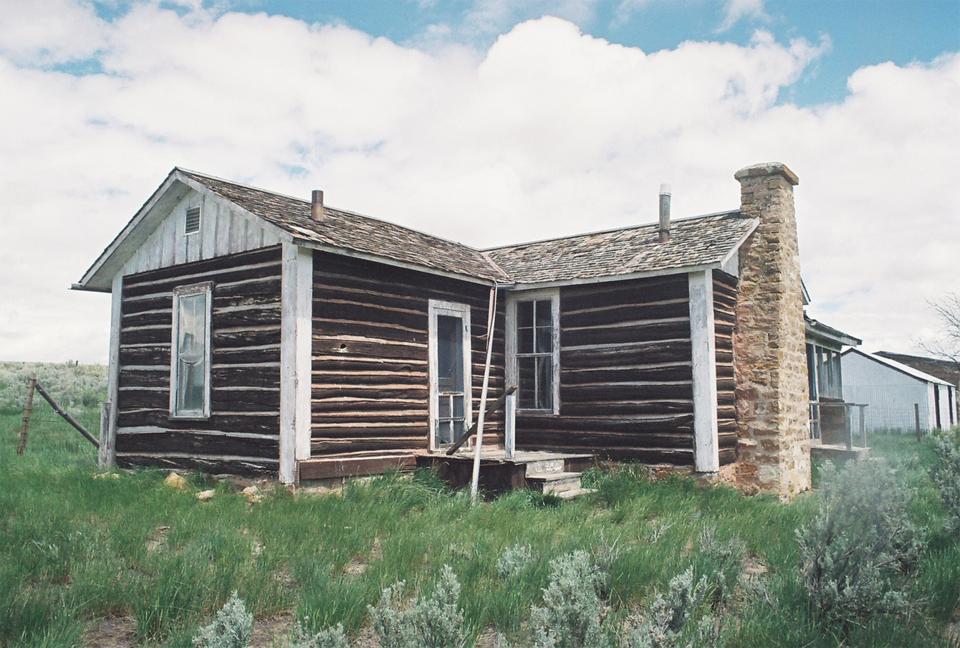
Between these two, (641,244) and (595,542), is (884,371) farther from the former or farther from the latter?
(595,542)

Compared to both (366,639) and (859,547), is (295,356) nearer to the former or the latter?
(366,639)

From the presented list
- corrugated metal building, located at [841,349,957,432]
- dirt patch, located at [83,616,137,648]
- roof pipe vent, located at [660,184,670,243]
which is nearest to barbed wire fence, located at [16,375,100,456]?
dirt patch, located at [83,616,137,648]

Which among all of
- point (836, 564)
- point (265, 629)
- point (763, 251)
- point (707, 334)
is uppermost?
point (763, 251)

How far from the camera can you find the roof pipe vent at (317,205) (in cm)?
1179

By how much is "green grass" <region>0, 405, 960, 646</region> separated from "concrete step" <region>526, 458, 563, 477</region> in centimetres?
99

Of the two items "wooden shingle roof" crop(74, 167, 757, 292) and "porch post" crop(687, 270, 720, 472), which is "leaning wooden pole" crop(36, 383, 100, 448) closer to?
"wooden shingle roof" crop(74, 167, 757, 292)

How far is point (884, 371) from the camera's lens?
110 feet

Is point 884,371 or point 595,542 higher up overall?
point 884,371

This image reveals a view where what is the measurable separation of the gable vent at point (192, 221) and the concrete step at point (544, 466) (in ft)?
20.3

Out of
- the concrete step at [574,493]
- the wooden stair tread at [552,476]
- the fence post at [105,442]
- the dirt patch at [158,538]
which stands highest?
the fence post at [105,442]

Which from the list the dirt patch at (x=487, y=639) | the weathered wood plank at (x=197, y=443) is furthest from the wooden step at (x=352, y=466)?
the dirt patch at (x=487, y=639)

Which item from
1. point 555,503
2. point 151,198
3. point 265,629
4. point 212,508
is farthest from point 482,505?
point 151,198

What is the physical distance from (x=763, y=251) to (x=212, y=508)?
9534mm

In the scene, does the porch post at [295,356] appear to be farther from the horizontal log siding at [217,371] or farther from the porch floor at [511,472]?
the porch floor at [511,472]
